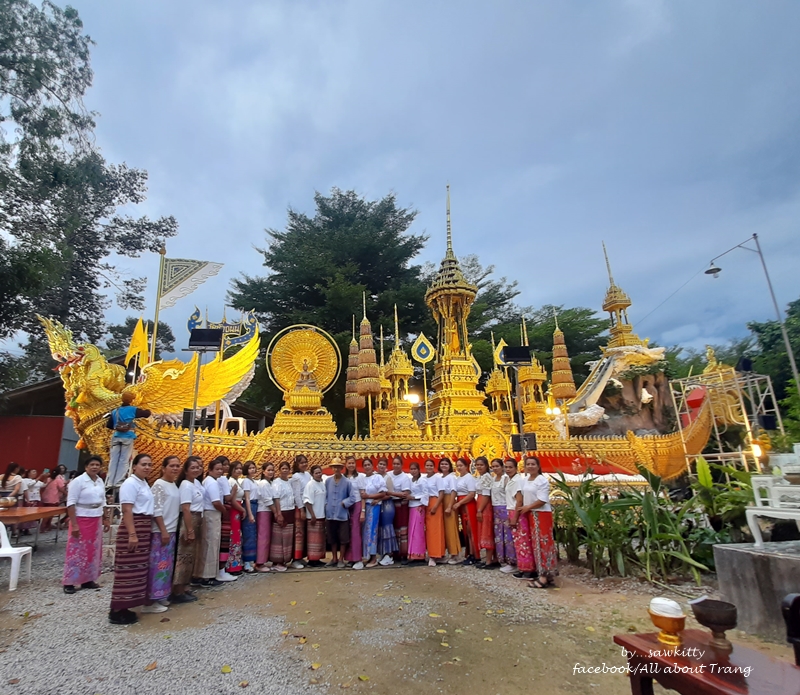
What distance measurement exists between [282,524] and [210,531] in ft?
3.33

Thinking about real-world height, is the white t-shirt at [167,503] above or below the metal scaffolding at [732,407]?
below

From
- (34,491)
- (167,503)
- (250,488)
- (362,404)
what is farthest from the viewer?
(362,404)

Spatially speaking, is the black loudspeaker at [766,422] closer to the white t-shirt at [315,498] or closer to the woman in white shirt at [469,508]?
the woman in white shirt at [469,508]

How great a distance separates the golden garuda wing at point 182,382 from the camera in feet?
22.0

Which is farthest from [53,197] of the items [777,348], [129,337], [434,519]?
[777,348]

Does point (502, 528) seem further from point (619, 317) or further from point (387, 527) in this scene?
point (619, 317)

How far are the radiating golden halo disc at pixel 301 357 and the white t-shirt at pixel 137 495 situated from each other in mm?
6270

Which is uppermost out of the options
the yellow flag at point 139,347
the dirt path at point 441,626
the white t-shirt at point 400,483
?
the yellow flag at point 139,347

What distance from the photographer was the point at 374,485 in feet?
19.5

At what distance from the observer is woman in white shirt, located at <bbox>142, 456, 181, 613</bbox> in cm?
387

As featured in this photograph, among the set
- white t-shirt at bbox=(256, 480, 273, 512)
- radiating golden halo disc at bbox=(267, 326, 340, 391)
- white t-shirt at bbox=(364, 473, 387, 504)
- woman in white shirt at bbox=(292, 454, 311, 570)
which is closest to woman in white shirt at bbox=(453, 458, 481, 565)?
white t-shirt at bbox=(364, 473, 387, 504)

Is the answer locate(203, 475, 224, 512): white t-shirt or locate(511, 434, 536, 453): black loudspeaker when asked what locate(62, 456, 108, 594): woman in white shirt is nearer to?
locate(203, 475, 224, 512): white t-shirt

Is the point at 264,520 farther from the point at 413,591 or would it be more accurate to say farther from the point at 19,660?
the point at 19,660

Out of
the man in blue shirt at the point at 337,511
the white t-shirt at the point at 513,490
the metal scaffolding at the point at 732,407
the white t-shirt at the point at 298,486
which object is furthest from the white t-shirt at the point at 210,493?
the metal scaffolding at the point at 732,407
